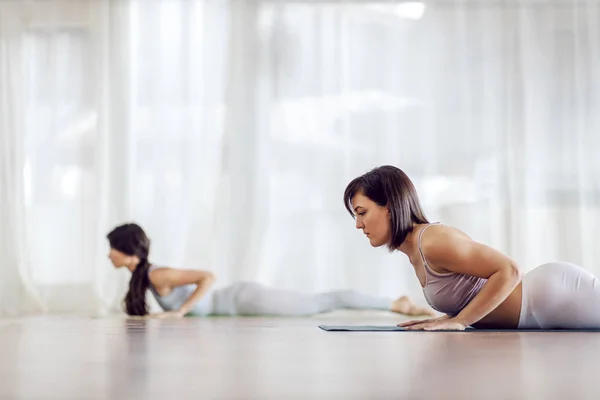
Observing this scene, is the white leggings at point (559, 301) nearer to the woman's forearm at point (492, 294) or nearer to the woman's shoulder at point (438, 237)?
the woman's forearm at point (492, 294)

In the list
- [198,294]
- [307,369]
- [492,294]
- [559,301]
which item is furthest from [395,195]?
[198,294]

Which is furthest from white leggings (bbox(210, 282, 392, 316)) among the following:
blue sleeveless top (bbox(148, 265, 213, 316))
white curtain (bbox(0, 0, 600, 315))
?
blue sleeveless top (bbox(148, 265, 213, 316))

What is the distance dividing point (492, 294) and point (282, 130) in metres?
3.13

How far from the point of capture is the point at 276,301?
183 inches

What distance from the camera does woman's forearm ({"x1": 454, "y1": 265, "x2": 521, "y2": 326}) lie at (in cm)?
203

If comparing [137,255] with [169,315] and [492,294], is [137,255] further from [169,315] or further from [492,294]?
[492,294]

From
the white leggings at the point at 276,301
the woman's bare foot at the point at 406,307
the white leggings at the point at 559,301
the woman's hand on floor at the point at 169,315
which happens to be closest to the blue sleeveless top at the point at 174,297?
the woman's hand on floor at the point at 169,315

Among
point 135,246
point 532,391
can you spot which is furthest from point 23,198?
point 532,391

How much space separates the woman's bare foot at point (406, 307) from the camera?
454 centimetres

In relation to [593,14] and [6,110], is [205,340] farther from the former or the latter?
[593,14]

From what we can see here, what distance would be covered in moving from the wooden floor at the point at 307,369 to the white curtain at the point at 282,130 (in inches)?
129

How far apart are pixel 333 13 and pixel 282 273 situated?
173 centimetres

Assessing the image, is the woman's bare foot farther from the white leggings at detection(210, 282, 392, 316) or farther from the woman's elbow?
the woman's elbow

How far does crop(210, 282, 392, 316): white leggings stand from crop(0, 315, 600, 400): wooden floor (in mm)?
2929
